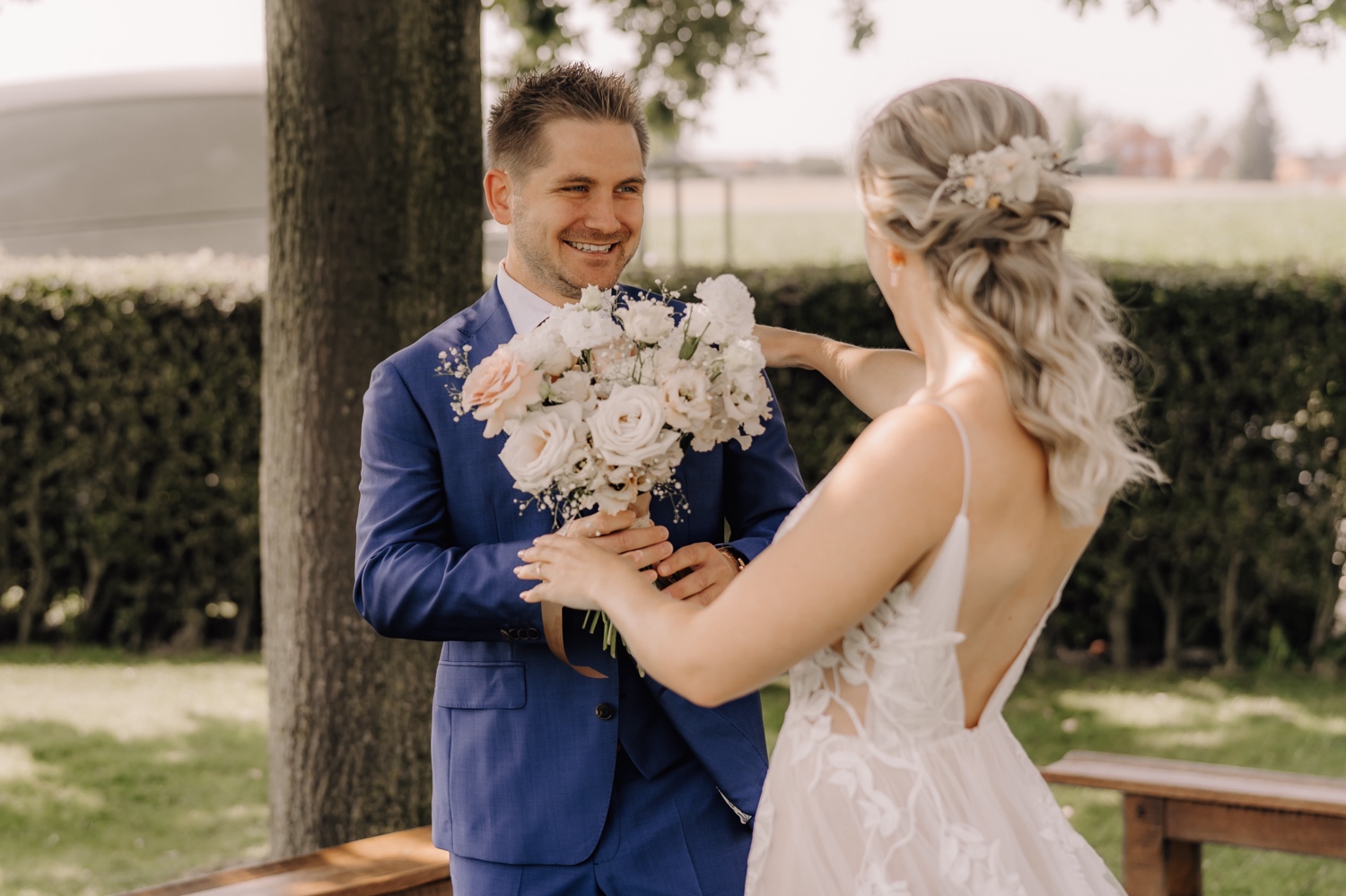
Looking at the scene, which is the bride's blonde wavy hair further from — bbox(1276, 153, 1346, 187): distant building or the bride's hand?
bbox(1276, 153, 1346, 187): distant building

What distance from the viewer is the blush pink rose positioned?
2143 millimetres

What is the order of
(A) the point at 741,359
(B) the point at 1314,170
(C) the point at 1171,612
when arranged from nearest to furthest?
1. (A) the point at 741,359
2. (C) the point at 1171,612
3. (B) the point at 1314,170

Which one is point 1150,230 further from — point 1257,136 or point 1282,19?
point 1257,136

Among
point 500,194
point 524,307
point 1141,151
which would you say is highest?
point 1141,151

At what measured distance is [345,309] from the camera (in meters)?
4.35

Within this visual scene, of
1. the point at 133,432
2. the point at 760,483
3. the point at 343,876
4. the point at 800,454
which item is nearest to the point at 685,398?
the point at 760,483

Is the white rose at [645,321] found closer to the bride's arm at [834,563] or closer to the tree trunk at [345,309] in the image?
the bride's arm at [834,563]

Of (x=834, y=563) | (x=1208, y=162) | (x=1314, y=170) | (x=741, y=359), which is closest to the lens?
(x=834, y=563)

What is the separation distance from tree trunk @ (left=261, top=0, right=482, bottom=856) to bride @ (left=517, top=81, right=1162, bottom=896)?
237cm

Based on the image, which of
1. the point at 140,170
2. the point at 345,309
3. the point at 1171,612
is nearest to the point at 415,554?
the point at 345,309

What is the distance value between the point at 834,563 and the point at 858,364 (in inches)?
37.2

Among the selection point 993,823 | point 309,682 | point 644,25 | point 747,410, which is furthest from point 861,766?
point 644,25

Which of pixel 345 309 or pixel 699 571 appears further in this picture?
pixel 345 309

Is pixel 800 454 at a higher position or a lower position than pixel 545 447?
lower
